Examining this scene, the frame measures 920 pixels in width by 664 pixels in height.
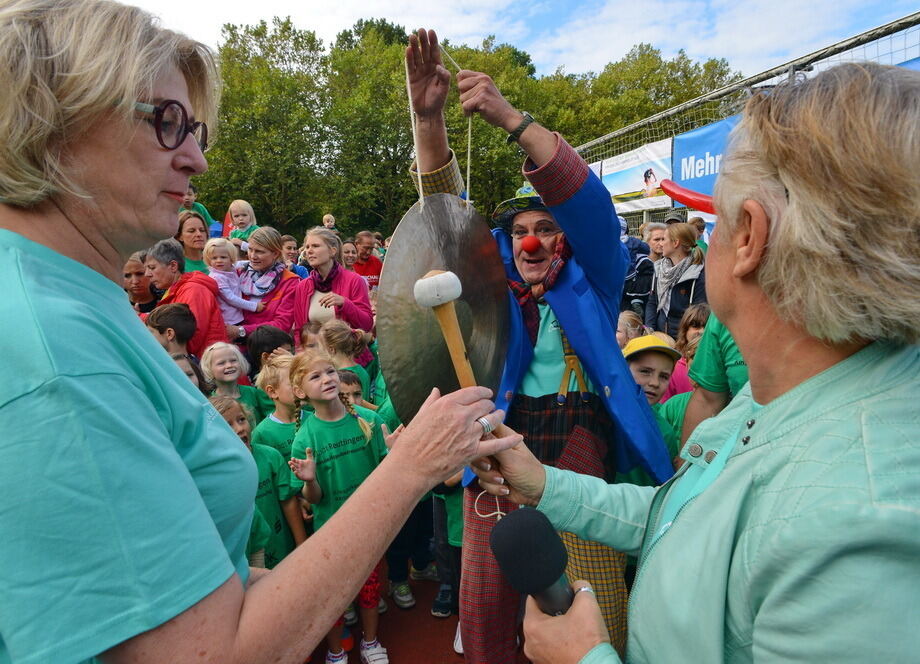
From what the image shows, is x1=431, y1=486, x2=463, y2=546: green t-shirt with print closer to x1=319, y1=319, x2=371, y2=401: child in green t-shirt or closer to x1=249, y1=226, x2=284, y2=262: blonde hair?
x1=319, y1=319, x2=371, y2=401: child in green t-shirt

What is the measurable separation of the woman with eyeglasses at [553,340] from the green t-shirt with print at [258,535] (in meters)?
1.17

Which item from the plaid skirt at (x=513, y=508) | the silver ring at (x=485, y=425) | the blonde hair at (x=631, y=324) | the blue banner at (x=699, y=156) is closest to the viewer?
the silver ring at (x=485, y=425)

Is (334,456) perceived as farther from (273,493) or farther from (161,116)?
(161,116)

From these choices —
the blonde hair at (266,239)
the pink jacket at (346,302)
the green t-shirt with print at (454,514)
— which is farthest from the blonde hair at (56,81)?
the blonde hair at (266,239)

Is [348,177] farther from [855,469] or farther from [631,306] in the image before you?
[855,469]

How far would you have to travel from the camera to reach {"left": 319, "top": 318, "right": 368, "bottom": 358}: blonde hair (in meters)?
4.75

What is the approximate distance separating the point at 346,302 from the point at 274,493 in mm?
2528

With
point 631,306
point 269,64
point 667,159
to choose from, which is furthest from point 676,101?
point 631,306

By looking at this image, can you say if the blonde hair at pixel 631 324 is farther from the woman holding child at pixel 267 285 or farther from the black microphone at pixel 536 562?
the black microphone at pixel 536 562

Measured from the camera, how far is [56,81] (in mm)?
952

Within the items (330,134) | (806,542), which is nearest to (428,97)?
(806,542)

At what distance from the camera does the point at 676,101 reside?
114ft

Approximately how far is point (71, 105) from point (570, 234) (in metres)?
1.61

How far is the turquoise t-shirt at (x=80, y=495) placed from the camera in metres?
0.76
